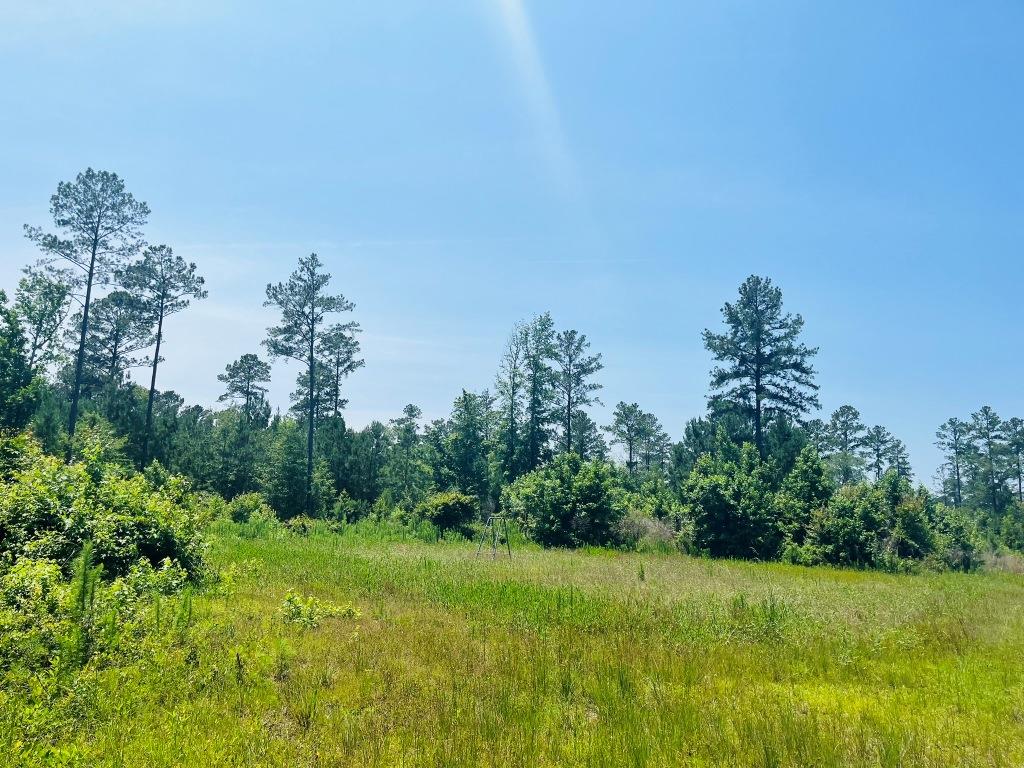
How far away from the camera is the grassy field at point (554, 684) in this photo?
484 centimetres

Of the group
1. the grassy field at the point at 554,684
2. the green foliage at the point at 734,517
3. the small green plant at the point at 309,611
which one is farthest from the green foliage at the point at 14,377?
the green foliage at the point at 734,517

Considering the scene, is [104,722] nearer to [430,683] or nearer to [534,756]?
[430,683]

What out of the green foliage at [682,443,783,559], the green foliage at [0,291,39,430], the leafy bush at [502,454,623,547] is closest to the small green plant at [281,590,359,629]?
the leafy bush at [502,454,623,547]

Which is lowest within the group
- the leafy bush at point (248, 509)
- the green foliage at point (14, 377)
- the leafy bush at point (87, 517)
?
the leafy bush at point (248, 509)

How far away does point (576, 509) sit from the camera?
92.4 feet

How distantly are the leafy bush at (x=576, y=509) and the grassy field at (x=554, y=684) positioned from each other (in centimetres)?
1604

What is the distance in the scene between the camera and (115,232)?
3291 cm

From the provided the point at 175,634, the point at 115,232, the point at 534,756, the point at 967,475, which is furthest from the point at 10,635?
the point at 967,475

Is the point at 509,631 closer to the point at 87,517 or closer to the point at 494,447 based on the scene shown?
the point at 87,517

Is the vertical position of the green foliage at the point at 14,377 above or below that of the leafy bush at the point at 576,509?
above

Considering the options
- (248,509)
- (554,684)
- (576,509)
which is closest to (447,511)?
(576,509)

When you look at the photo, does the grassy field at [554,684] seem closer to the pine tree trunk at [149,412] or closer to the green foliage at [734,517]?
the green foliage at [734,517]

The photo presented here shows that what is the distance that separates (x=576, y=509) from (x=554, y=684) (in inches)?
867

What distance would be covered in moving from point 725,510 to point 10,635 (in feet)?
83.5
